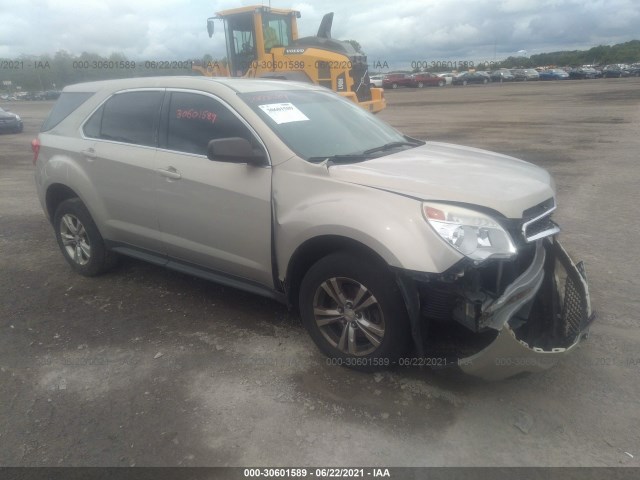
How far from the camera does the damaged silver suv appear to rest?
2951mm

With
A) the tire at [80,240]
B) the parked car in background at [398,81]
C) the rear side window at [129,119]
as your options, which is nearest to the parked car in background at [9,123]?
the tire at [80,240]

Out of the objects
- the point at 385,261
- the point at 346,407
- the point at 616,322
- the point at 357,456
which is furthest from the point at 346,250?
the point at 616,322

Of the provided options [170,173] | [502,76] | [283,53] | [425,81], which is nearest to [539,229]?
[170,173]

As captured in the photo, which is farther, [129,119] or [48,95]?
[48,95]

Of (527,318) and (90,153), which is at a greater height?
(90,153)

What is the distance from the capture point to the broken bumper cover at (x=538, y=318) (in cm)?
288

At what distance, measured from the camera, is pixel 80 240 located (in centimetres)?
510

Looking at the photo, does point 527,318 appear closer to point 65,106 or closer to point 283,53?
point 65,106

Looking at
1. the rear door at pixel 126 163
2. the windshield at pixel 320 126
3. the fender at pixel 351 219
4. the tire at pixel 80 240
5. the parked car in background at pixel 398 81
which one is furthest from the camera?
the parked car in background at pixel 398 81

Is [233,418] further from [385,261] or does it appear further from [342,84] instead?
[342,84]

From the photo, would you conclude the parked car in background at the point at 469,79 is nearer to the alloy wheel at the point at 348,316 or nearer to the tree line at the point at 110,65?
the tree line at the point at 110,65

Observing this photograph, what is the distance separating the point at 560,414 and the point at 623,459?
40 cm

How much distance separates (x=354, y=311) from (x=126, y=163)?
7.73 feet

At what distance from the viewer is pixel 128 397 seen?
10.8 ft
